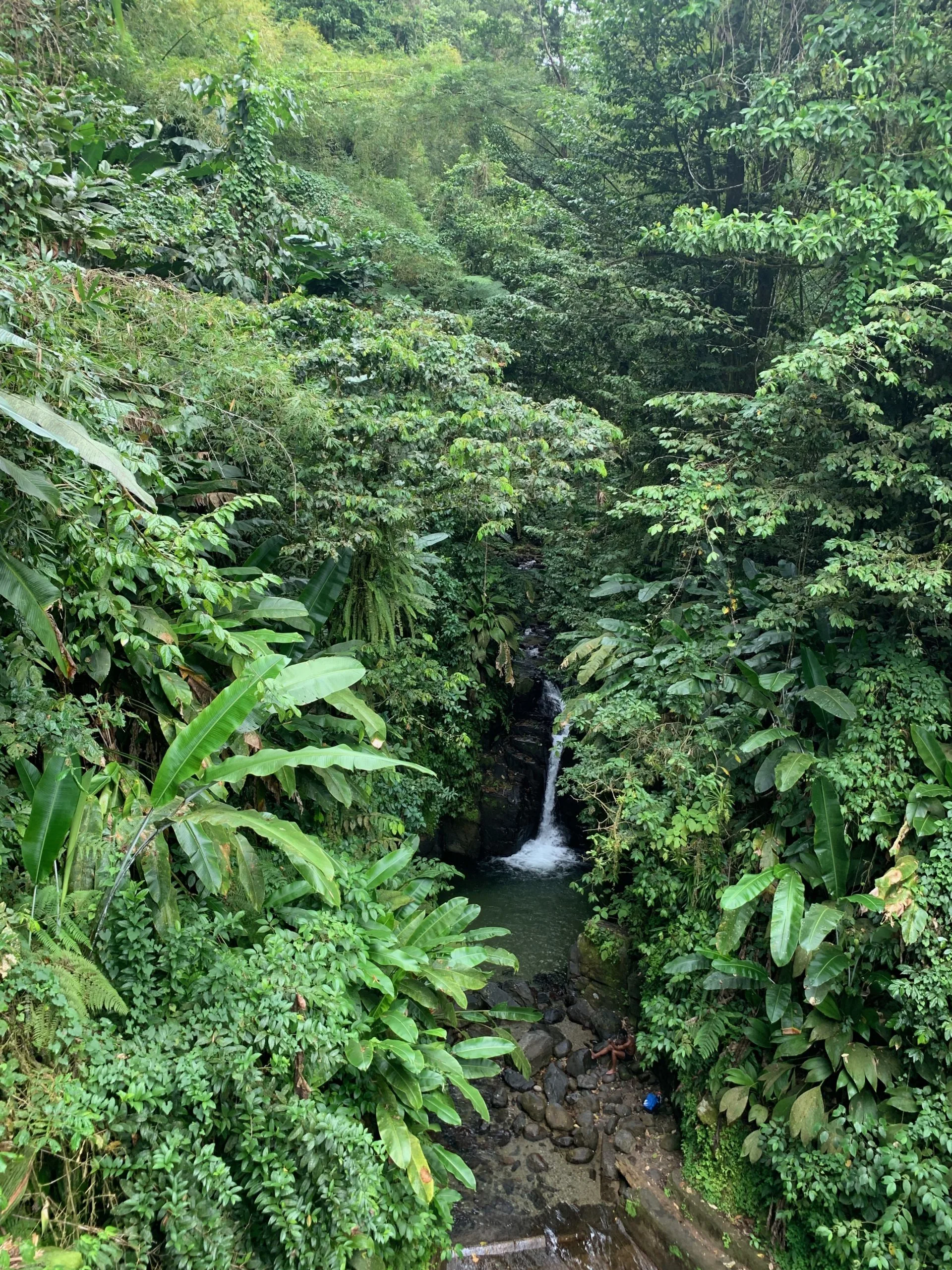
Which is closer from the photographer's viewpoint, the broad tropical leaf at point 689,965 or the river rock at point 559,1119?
the broad tropical leaf at point 689,965

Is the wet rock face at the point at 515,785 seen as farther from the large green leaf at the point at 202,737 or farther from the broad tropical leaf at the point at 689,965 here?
the large green leaf at the point at 202,737

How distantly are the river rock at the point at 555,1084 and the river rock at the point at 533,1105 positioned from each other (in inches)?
2.9

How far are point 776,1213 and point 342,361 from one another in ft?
22.1

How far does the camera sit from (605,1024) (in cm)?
651

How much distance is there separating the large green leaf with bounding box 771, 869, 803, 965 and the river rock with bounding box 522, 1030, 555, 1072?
7.78ft

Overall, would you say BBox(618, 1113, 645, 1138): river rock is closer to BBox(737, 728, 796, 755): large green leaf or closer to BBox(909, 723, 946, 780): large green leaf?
BBox(737, 728, 796, 755): large green leaf

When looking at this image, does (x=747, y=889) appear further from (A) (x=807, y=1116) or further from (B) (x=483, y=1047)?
(B) (x=483, y=1047)

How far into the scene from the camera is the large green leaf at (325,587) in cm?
569

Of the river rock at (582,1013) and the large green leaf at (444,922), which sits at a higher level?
the large green leaf at (444,922)

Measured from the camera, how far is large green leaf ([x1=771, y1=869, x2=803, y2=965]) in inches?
186

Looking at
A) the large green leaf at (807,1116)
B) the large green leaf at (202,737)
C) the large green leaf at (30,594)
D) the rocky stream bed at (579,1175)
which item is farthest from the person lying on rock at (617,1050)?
the large green leaf at (30,594)

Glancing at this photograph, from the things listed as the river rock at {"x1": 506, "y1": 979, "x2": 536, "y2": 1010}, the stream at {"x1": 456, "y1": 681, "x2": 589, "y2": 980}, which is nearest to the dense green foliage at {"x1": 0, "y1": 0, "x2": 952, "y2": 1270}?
the stream at {"x1": 456, "y1": 681, "x2": 589, "y2": 980}

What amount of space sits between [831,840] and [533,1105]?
3.23 meters

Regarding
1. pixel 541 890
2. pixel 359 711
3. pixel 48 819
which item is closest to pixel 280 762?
pixel 48 819
